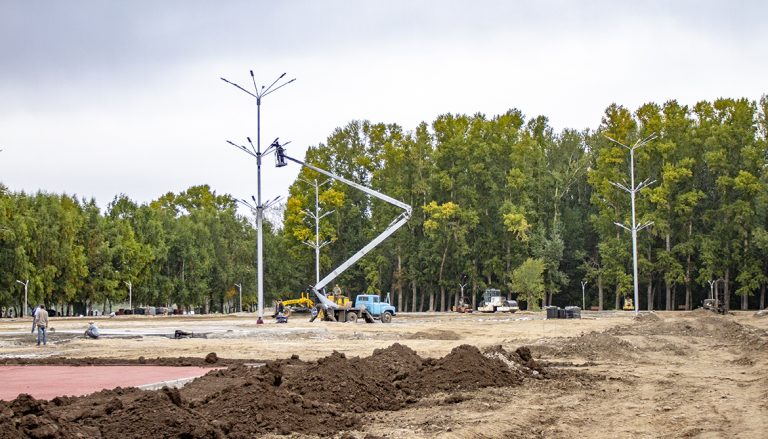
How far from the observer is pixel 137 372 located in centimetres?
2288

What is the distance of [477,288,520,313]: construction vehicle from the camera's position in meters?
86.2

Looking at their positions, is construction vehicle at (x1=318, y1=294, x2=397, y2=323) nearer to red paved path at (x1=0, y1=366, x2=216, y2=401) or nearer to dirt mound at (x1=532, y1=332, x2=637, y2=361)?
dirt mound at (x1=532, y1=332, x2=637, y2=361)

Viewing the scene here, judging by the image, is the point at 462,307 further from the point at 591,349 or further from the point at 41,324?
the point at 591,349

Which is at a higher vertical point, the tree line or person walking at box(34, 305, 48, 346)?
the tree line

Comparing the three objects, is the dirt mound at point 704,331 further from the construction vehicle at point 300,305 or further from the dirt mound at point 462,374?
the construction vehicle at point 300,305

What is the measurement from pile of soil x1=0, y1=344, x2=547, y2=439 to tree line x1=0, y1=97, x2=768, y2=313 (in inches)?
2485

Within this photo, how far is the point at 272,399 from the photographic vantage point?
14516 millimetres

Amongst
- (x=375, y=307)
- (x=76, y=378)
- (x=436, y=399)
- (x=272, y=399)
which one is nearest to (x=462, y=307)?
(x=375, y=307)

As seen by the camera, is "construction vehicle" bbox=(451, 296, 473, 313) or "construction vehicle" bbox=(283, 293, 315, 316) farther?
"construction vehicle" bbox=(451, 296, 473, 313)

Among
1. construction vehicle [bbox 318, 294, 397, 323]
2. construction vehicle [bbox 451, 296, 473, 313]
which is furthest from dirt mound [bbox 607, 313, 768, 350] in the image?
construction vehicle [bbox 451, 296, 473, 313]

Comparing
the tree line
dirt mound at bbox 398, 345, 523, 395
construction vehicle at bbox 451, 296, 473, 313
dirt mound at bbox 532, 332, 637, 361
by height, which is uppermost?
the tree line

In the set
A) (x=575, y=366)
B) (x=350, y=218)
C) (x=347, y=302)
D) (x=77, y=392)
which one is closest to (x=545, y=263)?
(x=350, y=218)

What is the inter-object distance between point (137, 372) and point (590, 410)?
11.9 metres

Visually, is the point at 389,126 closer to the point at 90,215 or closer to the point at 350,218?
the point at 350,218
